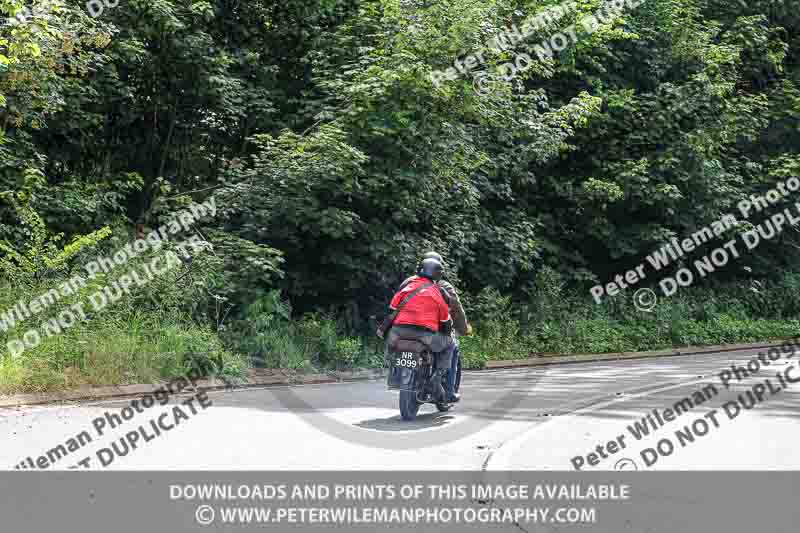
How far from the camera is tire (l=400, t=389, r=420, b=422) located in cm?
1123

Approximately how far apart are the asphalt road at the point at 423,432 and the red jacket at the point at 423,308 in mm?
1139

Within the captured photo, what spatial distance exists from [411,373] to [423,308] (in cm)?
77

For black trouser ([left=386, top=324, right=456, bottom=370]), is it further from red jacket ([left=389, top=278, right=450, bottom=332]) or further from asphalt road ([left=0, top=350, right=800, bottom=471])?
asphalt road ([left=0, top=350, right=800, bottom=471])

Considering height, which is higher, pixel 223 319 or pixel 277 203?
pixel 277 203

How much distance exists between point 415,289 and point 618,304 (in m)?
19.6

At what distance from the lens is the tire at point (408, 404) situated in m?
11.2

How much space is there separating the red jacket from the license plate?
37 centimetres

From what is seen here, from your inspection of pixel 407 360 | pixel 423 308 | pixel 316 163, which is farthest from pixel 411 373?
pixel 316 163

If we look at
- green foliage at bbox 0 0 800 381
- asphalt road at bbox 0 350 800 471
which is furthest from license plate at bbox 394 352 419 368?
green foliage at bbox 0 0 800 381

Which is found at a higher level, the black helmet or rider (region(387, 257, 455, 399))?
the black helmet

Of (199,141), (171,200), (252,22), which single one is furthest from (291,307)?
(252,22)

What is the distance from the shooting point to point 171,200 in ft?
65.6

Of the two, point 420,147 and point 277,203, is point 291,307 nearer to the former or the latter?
point 277,203
